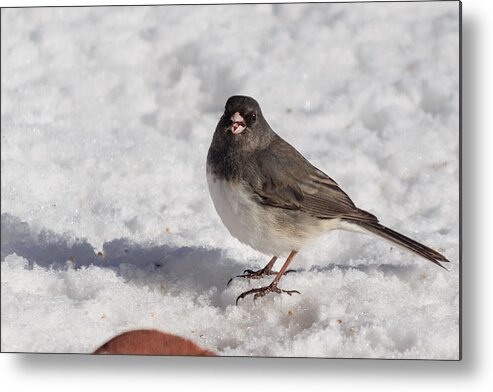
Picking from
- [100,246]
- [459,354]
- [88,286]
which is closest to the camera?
[459,354]

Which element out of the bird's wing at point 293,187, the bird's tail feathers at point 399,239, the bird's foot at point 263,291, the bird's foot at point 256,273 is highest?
the bird's wing at point 293,187

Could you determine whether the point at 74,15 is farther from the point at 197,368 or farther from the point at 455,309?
the point at 455,309

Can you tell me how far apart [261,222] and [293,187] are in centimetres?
16

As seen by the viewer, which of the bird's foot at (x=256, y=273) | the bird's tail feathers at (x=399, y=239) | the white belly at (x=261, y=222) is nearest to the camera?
the white belly at (x=261, y=222)

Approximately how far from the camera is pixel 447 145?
2.85 m

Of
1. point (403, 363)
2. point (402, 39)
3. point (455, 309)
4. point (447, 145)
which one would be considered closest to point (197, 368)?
point (403, 363)

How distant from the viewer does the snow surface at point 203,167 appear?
2.76m

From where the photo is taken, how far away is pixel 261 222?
2607 millimetres

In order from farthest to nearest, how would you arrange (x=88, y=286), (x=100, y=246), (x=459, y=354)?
(x=100, y=246) → (x=88, y=286) → (x=459, y=354)

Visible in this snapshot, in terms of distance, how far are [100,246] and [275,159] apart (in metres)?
0.72

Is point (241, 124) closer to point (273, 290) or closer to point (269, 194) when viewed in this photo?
point (269, 194)

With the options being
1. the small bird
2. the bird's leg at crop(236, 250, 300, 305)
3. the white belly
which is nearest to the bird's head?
the small bird

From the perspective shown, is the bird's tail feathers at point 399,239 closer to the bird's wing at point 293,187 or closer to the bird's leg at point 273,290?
the bird's wing at point 293,187

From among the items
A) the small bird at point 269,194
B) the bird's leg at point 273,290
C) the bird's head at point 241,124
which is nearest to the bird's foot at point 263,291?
the bird's leg at point 273,290
